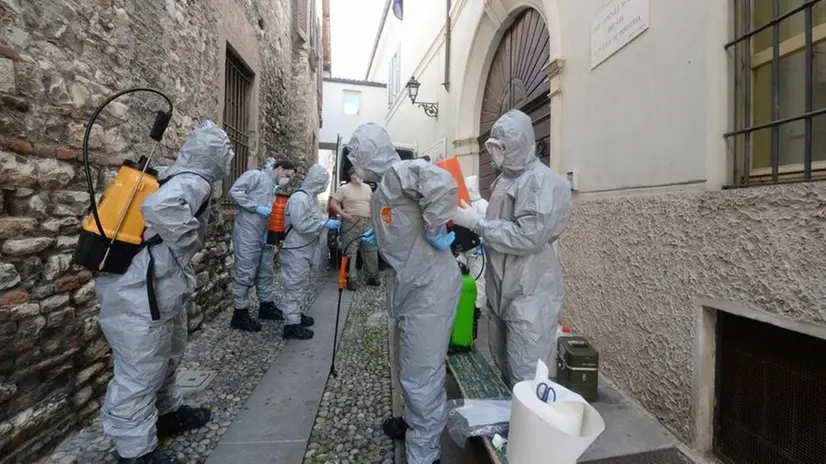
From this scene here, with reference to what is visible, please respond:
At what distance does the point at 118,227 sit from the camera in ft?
6.14

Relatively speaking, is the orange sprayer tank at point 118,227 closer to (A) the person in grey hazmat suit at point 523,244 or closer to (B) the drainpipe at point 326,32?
(A) the person in grey hazmat suit at point 523,244

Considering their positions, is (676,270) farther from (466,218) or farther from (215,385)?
(215,385)

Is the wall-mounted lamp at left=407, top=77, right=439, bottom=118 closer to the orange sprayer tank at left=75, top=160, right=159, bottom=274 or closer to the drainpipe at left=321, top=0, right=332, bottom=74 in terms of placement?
the orange sprayer tank at left=75, top=160, right=159, bottom=274

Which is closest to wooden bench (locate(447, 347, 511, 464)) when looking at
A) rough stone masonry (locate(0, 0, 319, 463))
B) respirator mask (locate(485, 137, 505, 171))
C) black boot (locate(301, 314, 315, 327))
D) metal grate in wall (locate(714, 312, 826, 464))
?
metal grate in wall (locate(714, 312, 826, 464))

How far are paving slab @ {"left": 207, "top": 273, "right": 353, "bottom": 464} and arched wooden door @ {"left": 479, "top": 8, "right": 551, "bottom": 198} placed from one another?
318cm

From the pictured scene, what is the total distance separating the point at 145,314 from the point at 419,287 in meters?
1.30

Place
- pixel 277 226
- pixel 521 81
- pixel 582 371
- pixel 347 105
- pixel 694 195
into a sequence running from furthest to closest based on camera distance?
pixel 347 105 → pixel 521 81 → pixel 277 226 → pixel 582 371 → pixel 694 195

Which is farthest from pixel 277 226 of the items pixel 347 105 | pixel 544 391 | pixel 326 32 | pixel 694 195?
pixel 326 32

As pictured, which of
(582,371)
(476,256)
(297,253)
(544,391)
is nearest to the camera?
(544,391)

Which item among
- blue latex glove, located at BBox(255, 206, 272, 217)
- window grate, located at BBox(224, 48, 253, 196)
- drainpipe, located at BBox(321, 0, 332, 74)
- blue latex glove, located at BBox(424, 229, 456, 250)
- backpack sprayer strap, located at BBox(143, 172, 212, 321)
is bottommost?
backpack sprayer strap, located at BBox(143, 172, 212, 321)

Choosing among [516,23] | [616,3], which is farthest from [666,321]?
[516,23]

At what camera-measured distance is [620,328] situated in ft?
9.37

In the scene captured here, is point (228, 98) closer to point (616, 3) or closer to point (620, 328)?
point (616, 3)

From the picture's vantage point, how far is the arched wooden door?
4.57 meters
